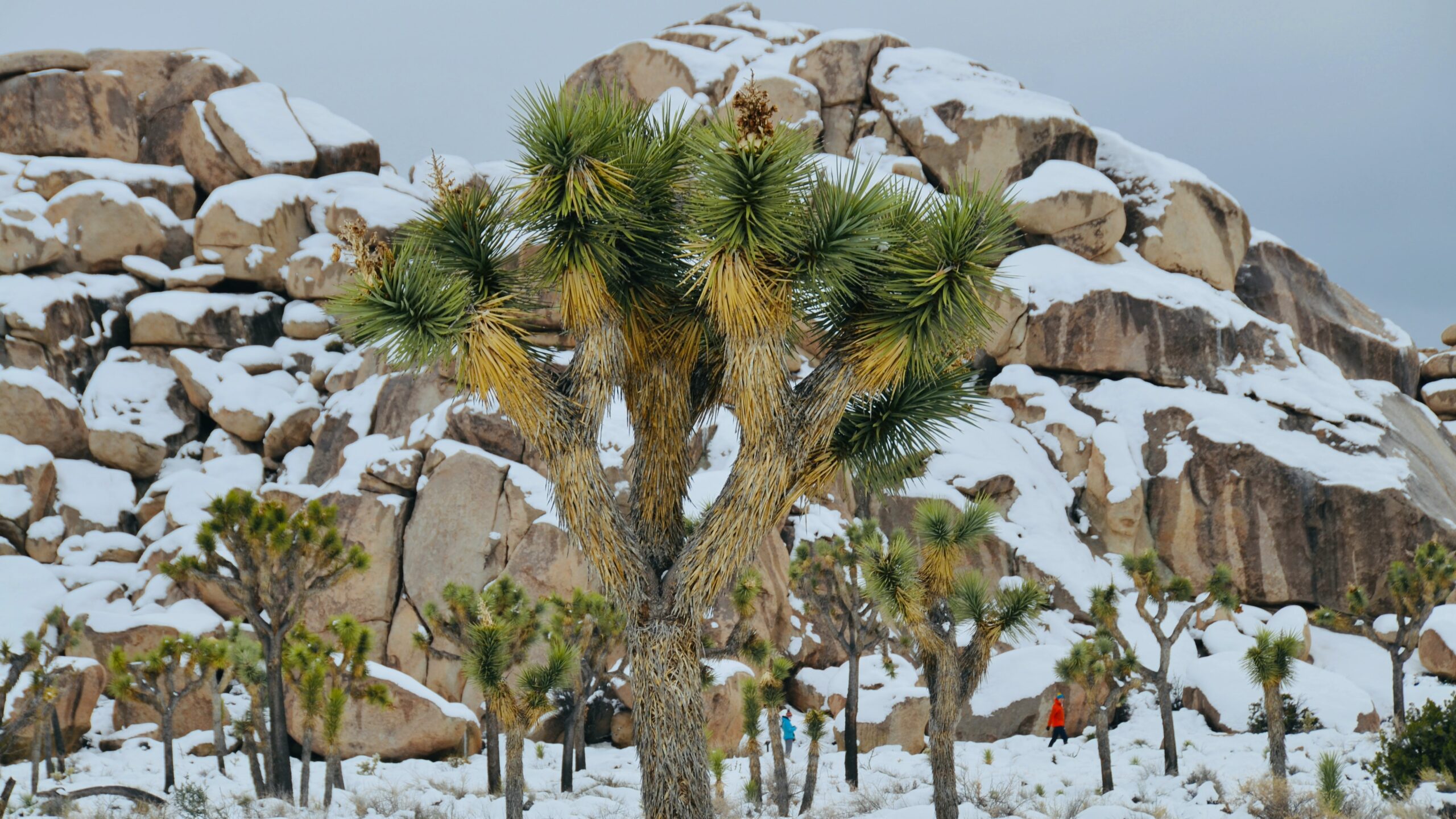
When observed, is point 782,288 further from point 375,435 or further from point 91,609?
point 91,609

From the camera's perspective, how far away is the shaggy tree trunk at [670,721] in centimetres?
827

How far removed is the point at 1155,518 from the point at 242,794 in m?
22.5

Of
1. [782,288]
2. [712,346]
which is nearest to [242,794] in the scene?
[712,346]

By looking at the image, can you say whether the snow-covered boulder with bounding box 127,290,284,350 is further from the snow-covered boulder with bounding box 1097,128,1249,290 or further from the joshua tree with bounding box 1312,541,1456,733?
the joshua tree with bounding box 1312,541,1456,733

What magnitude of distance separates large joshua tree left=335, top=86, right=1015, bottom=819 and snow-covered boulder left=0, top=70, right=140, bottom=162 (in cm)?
3291

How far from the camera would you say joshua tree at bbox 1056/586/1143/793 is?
16359 millimetres

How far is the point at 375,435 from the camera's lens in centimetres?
2584

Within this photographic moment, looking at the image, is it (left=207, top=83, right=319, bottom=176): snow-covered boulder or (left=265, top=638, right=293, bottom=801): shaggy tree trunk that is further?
(left=207, top=83, right=319, bottom=176): snow-covered boulder

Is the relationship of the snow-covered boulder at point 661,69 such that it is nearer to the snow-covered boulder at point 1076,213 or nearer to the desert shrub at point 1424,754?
the snow-covered boulder at point 1076,213

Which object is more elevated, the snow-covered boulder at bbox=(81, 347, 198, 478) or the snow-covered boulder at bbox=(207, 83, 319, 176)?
the snow-covered boulder at bbox=(207, 83, 319, 176)

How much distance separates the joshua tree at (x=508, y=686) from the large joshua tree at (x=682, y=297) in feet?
12.8

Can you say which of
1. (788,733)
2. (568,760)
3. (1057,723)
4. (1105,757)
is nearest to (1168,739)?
(1105,757)

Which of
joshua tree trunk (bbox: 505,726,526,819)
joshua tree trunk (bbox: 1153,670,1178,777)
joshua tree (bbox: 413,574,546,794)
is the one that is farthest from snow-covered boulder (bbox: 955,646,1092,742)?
joshua tree trunk (bbox: 505,726,526,819)

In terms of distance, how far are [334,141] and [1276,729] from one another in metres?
34.4
